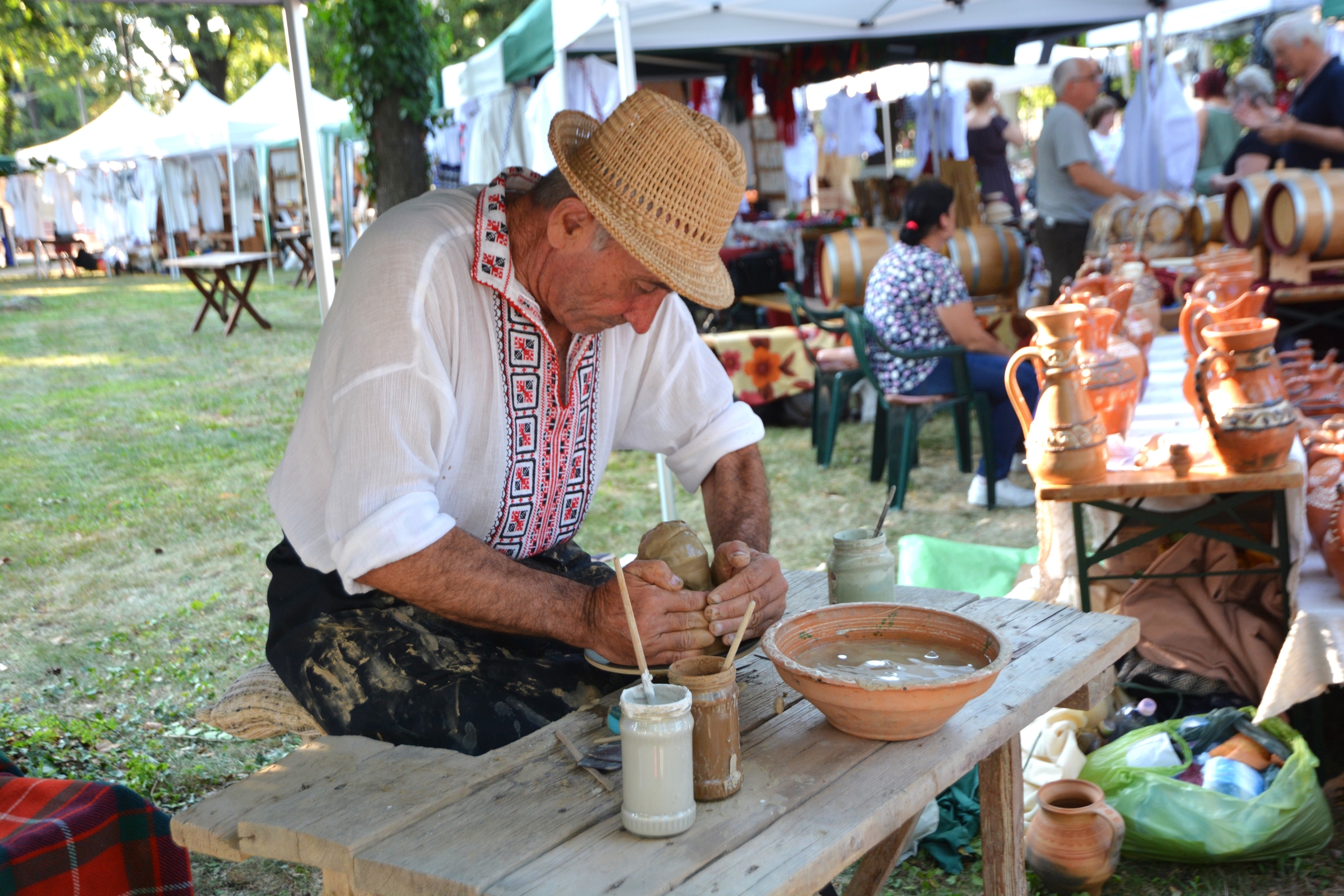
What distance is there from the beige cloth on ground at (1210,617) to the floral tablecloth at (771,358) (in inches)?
143

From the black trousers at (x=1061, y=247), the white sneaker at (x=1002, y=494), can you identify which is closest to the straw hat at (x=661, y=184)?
the white sneaker at (x=1002, y=494)

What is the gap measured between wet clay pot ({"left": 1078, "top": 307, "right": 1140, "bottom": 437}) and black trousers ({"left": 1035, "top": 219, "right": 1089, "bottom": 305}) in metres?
3.52

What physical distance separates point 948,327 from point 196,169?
17.7 m

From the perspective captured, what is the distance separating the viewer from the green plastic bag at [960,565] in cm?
369

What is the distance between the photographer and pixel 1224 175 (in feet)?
23.5

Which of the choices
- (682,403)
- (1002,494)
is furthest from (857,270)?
(682,403)

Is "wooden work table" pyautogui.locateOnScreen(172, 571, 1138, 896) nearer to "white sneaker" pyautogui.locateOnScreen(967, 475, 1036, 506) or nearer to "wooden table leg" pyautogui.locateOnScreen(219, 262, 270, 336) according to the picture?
"white sneaker" pyautogui.locateOnScreen(967, 475, 1036, 506)

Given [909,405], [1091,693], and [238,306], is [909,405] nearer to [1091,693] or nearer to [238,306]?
[1091,693]

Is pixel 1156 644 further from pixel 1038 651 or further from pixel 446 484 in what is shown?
pixel 446 484

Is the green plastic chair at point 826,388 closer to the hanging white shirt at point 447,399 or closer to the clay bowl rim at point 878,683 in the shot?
the hanging white shirt at point 447,399

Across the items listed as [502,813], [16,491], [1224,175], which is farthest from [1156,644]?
[16,491]

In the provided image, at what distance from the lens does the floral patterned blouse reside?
209 inches

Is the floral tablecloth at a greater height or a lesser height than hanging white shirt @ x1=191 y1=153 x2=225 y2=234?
lesser

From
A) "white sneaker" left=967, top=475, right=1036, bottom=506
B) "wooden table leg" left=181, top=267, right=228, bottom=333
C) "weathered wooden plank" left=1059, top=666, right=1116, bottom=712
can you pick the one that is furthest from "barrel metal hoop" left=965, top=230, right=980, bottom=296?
"wooden table leg" left=181, top=267, right=228, bottom=333
